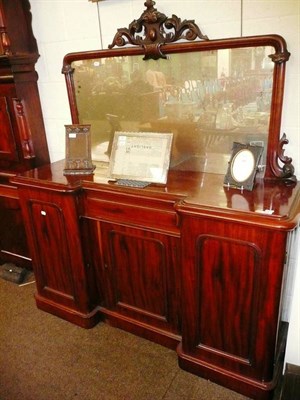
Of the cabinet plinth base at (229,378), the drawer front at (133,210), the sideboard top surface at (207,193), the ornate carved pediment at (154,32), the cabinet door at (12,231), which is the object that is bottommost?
the cabinet plinth base at (229,378)

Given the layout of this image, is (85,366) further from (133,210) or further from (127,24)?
(127,24)

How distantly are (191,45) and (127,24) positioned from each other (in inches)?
16.7

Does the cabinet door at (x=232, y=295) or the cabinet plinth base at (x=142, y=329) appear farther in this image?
the cabinet plinth base at (x=142, y=329)

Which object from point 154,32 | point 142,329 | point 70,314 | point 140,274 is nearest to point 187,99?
point 154,32

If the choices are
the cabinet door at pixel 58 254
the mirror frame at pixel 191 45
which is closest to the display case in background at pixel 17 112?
the cabinet door at pixel 58 254

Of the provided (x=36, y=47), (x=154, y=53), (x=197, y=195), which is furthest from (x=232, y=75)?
(x=36, y=47)

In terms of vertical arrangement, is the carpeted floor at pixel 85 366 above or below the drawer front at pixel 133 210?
below

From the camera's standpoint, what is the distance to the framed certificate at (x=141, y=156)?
5.58 feet

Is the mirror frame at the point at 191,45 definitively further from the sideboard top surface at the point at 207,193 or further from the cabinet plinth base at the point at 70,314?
the cabinet plinth base at the point at 70,314

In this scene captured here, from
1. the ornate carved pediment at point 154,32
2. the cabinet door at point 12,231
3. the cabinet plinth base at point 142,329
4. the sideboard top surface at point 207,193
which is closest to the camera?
the sideboard top surface at point 207,193

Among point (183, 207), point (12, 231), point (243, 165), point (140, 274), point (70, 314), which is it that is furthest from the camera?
point (12, 231)

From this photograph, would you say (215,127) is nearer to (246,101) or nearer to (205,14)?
(246,101)

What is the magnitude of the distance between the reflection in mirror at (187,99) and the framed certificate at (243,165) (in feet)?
0.38

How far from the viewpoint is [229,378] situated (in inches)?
63.4
